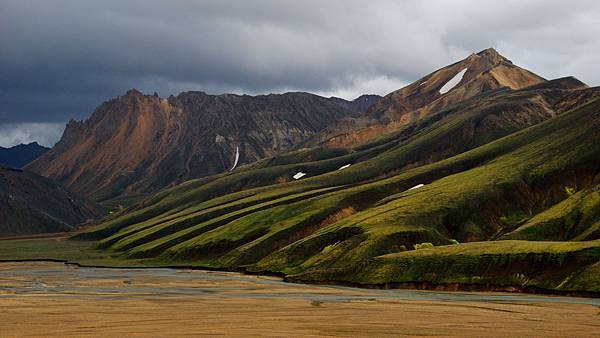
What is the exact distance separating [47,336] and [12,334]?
3254 millimetres

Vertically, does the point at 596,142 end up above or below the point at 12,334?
above

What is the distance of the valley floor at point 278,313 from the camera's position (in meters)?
56.3

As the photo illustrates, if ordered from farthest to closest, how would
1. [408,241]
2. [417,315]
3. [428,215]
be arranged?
[428,215] < [408,241] < [417,315]

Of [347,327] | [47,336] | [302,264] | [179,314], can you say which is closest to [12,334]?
[47,336]

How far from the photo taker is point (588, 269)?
10062cm

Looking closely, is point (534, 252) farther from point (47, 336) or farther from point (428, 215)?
point (47, 336)

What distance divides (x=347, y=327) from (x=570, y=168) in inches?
5904

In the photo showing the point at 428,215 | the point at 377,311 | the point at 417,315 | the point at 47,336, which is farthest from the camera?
the point at 428,215

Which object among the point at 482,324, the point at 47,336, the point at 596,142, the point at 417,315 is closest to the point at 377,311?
the point at 417,315

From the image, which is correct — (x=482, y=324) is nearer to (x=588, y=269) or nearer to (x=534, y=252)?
(x=588, y=269)

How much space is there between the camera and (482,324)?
6147cm

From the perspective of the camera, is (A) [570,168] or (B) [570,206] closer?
(B) [570,206]

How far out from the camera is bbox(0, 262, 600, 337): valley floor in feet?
185

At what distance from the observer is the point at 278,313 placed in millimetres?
71312
